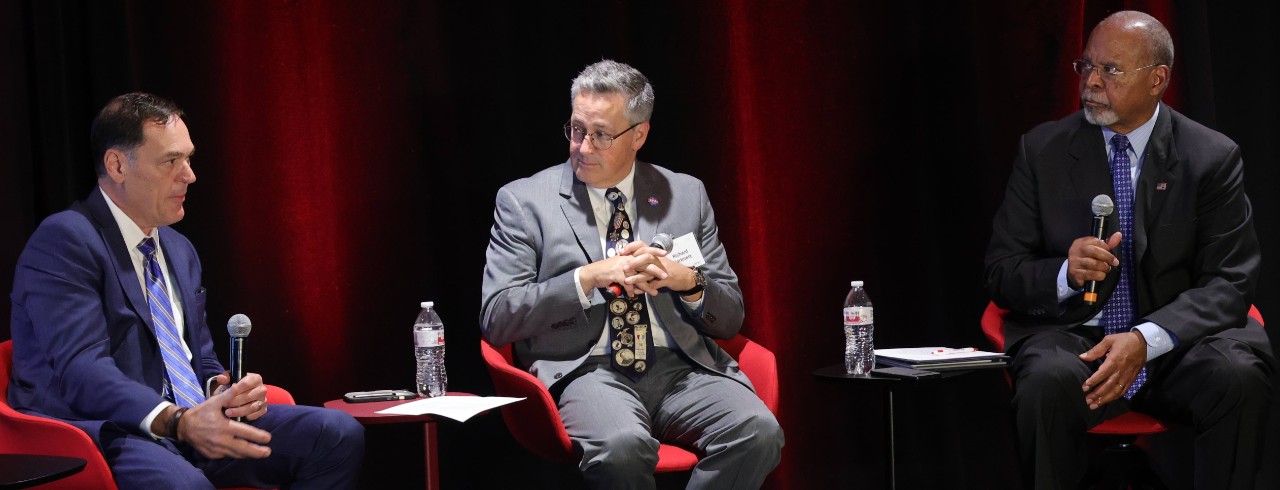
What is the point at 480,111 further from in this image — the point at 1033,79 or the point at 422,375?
the point at 1033,79

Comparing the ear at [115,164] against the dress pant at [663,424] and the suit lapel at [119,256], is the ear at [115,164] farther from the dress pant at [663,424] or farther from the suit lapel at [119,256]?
the dress pant at [663,424]

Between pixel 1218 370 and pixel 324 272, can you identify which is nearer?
pixel 1218 370

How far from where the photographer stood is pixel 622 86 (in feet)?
12.6

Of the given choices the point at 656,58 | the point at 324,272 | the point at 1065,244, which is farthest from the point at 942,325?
the point at 324,272

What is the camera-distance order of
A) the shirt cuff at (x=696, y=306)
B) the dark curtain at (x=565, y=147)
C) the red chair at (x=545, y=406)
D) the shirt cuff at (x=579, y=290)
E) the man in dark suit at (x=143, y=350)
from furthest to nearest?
the dark curtain at (x=565, y=147) → the shirt cuff at (x=696, y=306) → the shirt cuff at (x=579, y=290) → the red chair at (x=545, y=406) → the man in dark suit at (x=143, y=350)

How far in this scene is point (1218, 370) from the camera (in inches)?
138

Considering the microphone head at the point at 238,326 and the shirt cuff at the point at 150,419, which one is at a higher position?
the microphone head at the point at 238,326

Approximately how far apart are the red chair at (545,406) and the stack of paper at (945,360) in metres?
0.39

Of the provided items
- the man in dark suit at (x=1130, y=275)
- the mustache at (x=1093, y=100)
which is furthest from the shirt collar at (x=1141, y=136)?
the mustache at (x=1093, y=100)

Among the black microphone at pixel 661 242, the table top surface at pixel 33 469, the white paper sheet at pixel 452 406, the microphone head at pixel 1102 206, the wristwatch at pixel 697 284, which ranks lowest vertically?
the white paper sheet at pixel 452 406

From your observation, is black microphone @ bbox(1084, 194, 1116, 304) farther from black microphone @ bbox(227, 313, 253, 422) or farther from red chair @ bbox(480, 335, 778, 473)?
black microphone @ bbox(227, 313, 253, 422)

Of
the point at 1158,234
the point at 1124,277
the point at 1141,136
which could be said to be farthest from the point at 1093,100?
the point at 1124,277

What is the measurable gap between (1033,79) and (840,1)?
782 millimetres

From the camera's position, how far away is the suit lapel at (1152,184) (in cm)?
381
